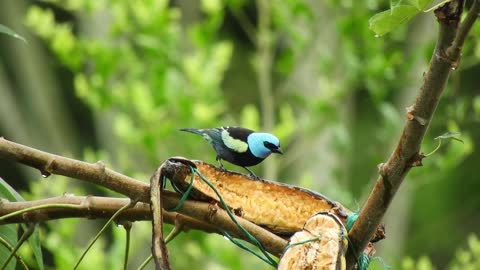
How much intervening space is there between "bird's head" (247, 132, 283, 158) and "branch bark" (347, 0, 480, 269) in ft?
2.00

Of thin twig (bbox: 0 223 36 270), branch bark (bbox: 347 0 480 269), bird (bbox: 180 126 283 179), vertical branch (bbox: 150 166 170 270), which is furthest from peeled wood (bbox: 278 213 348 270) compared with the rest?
bird (bbox: 180 126 283 179)

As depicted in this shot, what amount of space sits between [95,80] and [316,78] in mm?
1297

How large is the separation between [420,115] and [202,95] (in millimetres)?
2250

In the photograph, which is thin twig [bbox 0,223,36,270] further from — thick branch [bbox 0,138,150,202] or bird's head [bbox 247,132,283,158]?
bird's head [bbox 247,132,283,158]

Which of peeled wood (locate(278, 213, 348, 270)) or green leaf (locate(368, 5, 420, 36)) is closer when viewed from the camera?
green leaf (locate(368, 5, 420, 36))

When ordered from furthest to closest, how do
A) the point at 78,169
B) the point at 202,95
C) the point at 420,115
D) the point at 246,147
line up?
the point at 202,95
the point at 246,147
the point at 78,169
the point at 420,115

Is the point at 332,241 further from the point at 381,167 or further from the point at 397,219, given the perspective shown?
the point at 397,219

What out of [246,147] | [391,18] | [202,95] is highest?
[202,95]

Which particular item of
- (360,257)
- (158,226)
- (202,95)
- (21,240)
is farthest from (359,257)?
(202,95)

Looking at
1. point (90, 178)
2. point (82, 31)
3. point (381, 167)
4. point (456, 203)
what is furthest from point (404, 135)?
point (456, 203)

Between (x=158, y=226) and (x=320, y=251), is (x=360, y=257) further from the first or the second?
(x=158, y=226)

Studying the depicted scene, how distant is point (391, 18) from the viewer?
719mm

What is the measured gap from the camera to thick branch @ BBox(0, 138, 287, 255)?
830 mm

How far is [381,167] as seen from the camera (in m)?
0.77
